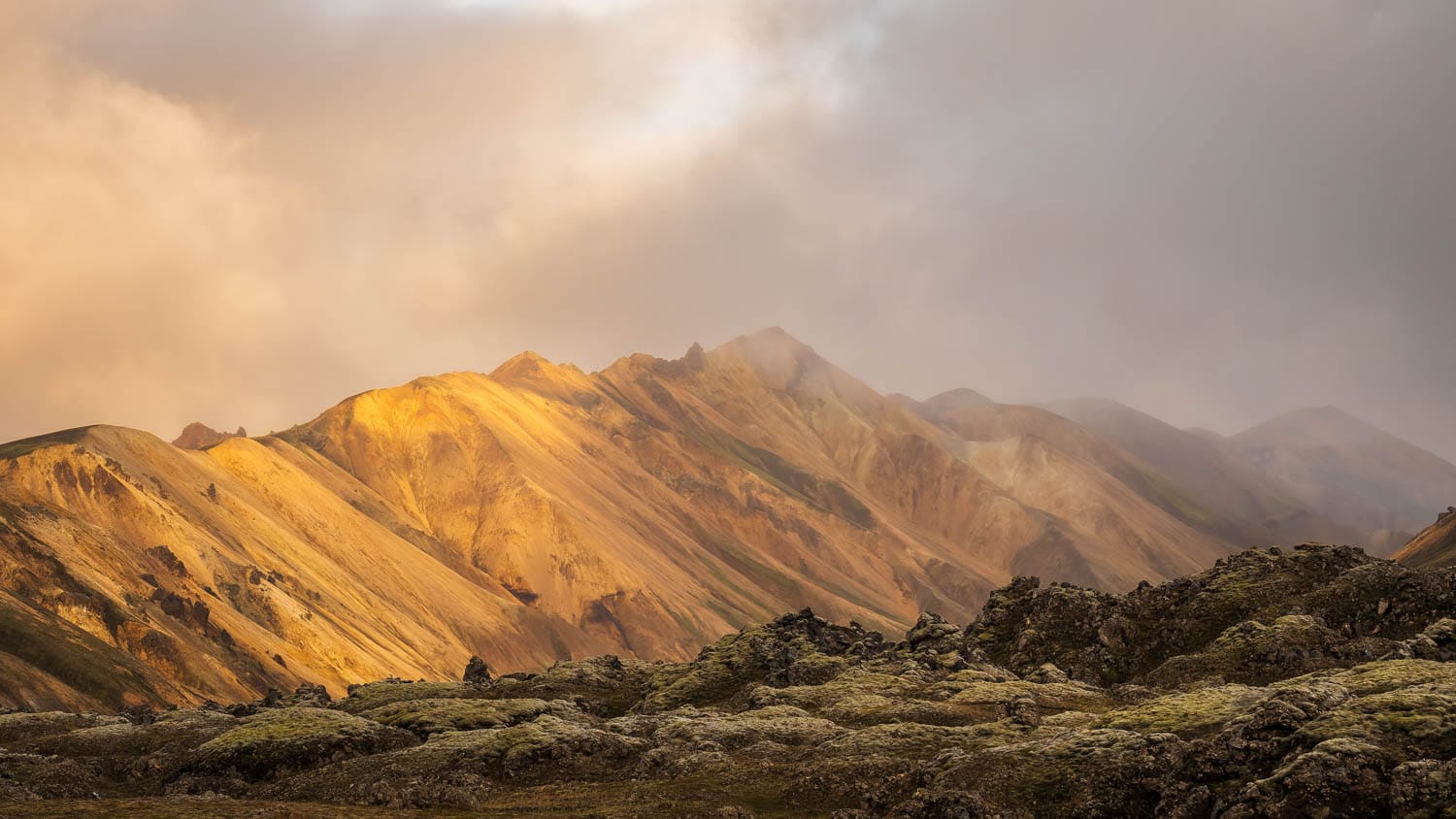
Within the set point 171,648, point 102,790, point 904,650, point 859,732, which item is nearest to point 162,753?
point 102,790

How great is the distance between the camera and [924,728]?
51531mm

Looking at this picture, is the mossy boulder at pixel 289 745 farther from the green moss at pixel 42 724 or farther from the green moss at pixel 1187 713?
the green moss at pixel 1187 713

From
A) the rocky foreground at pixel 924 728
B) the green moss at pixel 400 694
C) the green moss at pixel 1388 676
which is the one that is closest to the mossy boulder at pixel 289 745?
the rocky foreground at pixel 924 728

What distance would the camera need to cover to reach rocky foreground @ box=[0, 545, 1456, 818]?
37281 millimetres

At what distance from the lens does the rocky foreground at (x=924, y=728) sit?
37.3m

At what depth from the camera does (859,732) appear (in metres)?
51.4

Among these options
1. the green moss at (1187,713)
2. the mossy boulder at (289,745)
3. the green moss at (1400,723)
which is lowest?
the mossy boulder at (289,745)

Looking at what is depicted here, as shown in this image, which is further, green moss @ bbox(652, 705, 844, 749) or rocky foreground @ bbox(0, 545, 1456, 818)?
green moss @ bbox(652, 705, 844, 749)

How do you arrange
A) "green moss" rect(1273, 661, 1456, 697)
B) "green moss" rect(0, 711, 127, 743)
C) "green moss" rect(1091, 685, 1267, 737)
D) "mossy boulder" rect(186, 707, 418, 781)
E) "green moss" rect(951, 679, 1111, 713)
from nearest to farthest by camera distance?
"green moss" rect(1273, 661, 1456, 697), "green moss" rect(1091, 685, 1267, 737), "mossy boulder" rect(186, 707, 418, 781), "green moss" rect(951, 679, 1111, 713), "green moss" rect(0, 711, 127, 743)

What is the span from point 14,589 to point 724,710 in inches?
5107

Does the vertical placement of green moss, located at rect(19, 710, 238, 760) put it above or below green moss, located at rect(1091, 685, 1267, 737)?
below

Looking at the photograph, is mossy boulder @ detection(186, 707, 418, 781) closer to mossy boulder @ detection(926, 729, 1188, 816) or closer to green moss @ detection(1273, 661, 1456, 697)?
mossy boulder @ detection(926, 729, 1188, 816)

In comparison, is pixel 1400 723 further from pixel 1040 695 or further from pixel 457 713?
pixel 457 713

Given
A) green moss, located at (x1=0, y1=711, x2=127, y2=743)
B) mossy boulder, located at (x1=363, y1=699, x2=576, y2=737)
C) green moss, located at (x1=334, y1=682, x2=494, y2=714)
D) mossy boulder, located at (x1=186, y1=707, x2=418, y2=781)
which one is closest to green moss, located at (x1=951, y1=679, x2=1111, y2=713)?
mossy boulder, located at (x1=363, y1=699, x2=576, y2=737)
